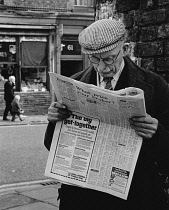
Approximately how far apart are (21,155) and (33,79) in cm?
1112

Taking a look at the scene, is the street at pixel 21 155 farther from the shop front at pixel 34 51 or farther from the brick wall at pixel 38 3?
the brick wall at pixel 38 3

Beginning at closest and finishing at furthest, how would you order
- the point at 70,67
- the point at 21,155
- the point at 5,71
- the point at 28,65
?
the point at 21,155 → the point at 5,71 → the point at 28,65 → the point at 70,67

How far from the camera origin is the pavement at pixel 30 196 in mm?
5453

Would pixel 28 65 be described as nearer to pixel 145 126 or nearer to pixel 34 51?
pixel 34 51

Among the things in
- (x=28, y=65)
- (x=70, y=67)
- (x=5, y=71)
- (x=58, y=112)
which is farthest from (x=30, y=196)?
(x=70, y=67)

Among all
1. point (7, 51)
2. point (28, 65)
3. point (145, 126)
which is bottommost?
point (28, 65)

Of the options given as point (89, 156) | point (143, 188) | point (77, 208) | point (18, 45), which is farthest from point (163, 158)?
point (18, 45)

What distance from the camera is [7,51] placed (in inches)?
777

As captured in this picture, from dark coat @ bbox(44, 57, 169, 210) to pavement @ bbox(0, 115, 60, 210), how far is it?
124 inches

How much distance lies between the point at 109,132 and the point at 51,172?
1.22 feet

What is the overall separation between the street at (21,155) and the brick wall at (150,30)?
13.6 feet

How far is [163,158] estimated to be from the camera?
2246 mm

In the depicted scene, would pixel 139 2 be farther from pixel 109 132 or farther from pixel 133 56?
pixel 109 132

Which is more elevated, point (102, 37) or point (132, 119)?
point (102, 37)
